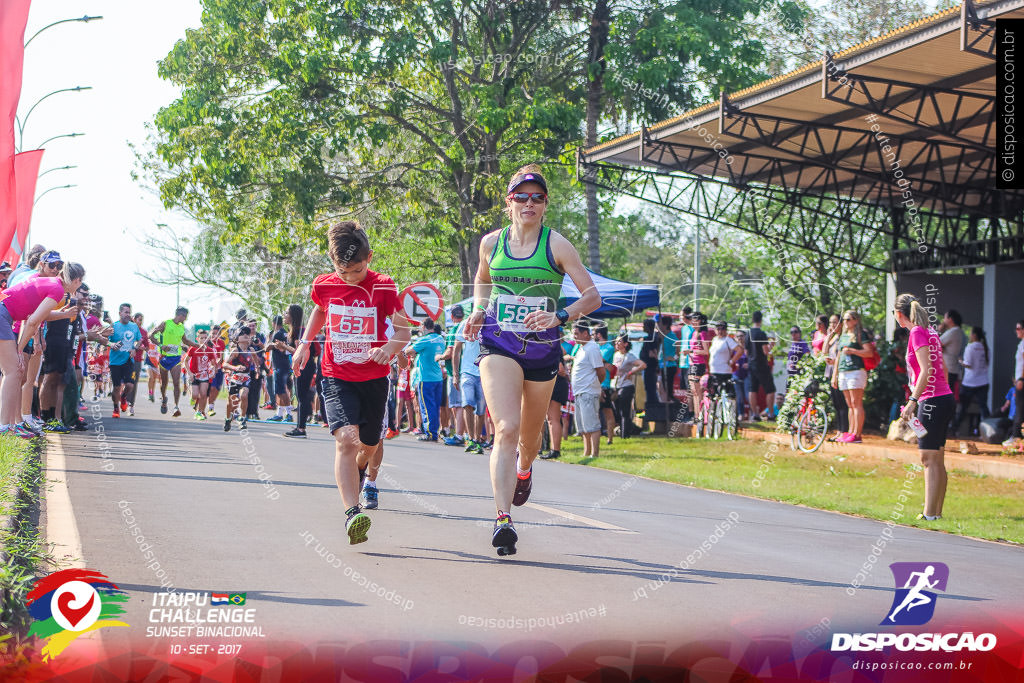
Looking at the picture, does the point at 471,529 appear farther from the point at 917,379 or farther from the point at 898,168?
the point at 898,168

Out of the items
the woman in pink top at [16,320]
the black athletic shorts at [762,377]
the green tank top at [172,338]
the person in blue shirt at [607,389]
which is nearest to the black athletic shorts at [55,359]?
the woman in pink top at [16,320]

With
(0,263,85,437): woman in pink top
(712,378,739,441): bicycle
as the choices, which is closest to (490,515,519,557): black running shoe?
(0,263,85,437): woman in pink top

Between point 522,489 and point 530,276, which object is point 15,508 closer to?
point 522,489

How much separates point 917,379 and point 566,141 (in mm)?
18369

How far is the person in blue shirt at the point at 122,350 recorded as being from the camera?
1897 centimetres

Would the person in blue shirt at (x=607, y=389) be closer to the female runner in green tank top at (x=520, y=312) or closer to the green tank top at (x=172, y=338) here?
the green tank top at (x=172, y=338)

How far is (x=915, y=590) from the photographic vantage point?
5762 mm

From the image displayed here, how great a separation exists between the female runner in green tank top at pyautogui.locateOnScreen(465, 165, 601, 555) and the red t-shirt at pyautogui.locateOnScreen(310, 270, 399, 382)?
2.11 ft

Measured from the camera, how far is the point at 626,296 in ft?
63.6

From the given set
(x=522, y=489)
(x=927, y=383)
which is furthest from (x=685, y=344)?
(x=522, y=489)

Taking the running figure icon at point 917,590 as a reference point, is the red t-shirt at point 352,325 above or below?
above

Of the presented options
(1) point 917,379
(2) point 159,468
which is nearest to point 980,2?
(1) point 917,379

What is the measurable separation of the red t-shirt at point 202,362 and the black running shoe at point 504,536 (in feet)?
48.1

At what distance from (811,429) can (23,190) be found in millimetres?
12534
